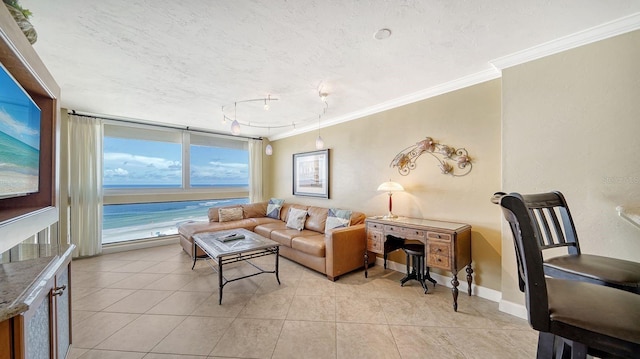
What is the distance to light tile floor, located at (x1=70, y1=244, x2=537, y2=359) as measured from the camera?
176 centimetres

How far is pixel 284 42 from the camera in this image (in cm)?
191

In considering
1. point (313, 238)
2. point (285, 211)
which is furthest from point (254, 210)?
point (313, 238)

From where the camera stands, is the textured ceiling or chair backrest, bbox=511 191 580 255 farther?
the textured ceiling

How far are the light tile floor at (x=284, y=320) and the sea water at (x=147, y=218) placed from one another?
122 centimetres

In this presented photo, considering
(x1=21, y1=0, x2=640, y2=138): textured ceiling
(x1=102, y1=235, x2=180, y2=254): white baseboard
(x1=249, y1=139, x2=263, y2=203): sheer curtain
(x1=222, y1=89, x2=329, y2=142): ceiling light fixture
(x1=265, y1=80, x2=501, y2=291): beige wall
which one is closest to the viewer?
(x1=21, y1=0, x2=640, y2=138): textured ceiling

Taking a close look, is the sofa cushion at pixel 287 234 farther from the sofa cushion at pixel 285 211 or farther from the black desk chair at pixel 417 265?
the black desk chair at pixel 417 265

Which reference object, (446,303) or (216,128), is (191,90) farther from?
(446,303)

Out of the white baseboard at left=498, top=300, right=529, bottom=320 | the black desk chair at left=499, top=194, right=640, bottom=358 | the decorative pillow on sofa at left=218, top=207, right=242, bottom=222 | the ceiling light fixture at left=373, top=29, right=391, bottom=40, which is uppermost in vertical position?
the ceiling light fixture at left=373, top=29, right=391, bottom=40

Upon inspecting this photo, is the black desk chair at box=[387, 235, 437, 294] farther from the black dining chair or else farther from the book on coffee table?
the book on coffee table

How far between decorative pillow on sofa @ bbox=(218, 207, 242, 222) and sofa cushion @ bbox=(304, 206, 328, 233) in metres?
1.57

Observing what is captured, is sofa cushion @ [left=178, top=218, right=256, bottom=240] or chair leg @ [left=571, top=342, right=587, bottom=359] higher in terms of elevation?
chair leg @ [left=571, top=342, right=587, bottom=359]

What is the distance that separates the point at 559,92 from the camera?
1.98m

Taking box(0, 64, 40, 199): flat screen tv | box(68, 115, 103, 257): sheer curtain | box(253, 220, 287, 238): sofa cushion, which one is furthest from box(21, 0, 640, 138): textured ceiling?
box(253, 220, 287, 238): sofa cushion

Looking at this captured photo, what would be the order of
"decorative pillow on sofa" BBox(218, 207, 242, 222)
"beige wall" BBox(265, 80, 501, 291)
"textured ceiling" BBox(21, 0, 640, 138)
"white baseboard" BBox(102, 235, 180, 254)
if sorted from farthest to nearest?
1. "decorative pillow on sofa" BBox(218, 207, 242, 222)
2. "white baseboard" BBox(102, 235, 180, 254)
3. "beige wall" BBox(265, 80, 501, 291)
4. "textured ceiling" BBox(21, 0, 640, 138)
